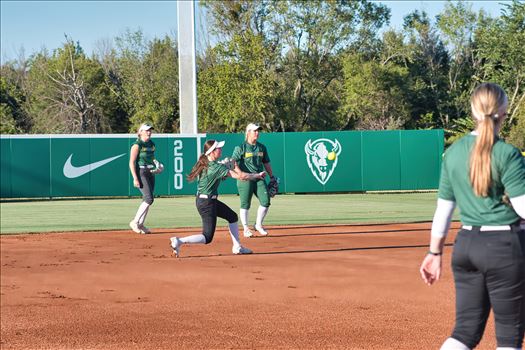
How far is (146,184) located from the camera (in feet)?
54.3

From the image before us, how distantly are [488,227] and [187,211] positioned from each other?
19.7m

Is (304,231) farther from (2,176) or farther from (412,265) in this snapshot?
(2,176)

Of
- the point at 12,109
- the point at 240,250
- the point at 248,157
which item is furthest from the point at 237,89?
the point at 240,250

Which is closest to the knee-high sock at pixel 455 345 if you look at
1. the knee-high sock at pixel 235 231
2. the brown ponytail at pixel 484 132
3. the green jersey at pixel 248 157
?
the brown ponytail at pixel 484 132

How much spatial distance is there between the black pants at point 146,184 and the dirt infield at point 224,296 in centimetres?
115

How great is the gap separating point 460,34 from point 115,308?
52131 millimetres

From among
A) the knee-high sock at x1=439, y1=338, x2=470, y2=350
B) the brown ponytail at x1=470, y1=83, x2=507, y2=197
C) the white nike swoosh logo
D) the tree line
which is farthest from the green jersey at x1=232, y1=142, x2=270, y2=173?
the tree line

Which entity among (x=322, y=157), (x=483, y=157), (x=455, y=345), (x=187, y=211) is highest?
(x=483, y=157)

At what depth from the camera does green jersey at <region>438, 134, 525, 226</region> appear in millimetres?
4832

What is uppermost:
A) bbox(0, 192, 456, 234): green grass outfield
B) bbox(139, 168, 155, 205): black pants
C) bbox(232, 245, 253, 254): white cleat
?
bbox(139, 168, 155, 205): black pants

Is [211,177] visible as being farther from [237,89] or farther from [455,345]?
[237,89]

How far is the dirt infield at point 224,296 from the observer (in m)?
8.02

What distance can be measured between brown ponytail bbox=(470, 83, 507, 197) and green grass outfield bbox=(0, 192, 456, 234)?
48.1 ft

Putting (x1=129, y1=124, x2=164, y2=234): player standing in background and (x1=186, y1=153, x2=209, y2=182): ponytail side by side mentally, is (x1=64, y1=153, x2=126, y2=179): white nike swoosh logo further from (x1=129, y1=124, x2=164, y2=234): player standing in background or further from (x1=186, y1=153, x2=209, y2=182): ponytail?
(x1=186, y1=153, x2=209, y2=182): ponytail
